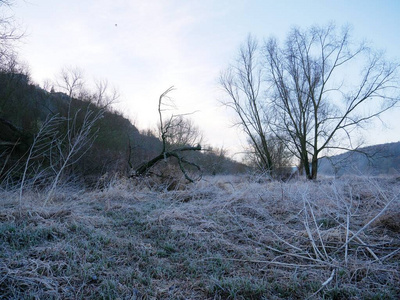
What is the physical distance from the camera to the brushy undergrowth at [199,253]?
2.02 m

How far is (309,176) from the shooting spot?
14.1 m

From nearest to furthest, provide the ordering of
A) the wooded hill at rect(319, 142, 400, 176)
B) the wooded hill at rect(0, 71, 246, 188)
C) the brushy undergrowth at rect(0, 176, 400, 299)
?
the brushy undergrowth at rect(0, 176, 400, 299), the wooded hill at rect(0, 71, 246, 188), the wooded hill at rect(319, 142, 400, 176)

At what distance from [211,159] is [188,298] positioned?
1822cm

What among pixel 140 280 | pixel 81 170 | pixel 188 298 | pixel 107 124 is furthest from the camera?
pixel 107 124

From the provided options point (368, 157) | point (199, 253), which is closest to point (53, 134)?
point (199, 253)

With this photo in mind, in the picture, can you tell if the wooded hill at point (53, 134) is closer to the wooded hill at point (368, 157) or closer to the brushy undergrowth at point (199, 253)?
the brushy undergrowth at point (199, 253)

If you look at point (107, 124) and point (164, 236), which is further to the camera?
point (107, 124)

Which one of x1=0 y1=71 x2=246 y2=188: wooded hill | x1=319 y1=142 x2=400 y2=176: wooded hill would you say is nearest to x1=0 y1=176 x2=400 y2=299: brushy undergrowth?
x1=0 y1=71 x2=246 y2=188: wooded hill

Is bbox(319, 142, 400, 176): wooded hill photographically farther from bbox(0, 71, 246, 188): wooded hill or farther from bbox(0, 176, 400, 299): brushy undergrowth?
bbox(0, 176, 400, 299): brushy undergrowth

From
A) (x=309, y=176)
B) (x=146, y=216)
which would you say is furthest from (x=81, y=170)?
(x=309, y=176)

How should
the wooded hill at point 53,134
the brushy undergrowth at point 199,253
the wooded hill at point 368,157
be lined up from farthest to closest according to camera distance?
the wooded hill at point 368,157 → the wooded hill at point 53,134 → the brushy undergrowth at point 199,253

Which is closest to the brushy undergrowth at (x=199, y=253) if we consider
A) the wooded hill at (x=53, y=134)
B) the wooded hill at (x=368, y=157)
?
the wooded hill at (x=53, y=134)

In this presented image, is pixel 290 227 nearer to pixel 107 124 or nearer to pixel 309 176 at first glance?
pixel 309 176

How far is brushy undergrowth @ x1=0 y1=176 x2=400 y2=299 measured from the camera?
A: 2.02m
